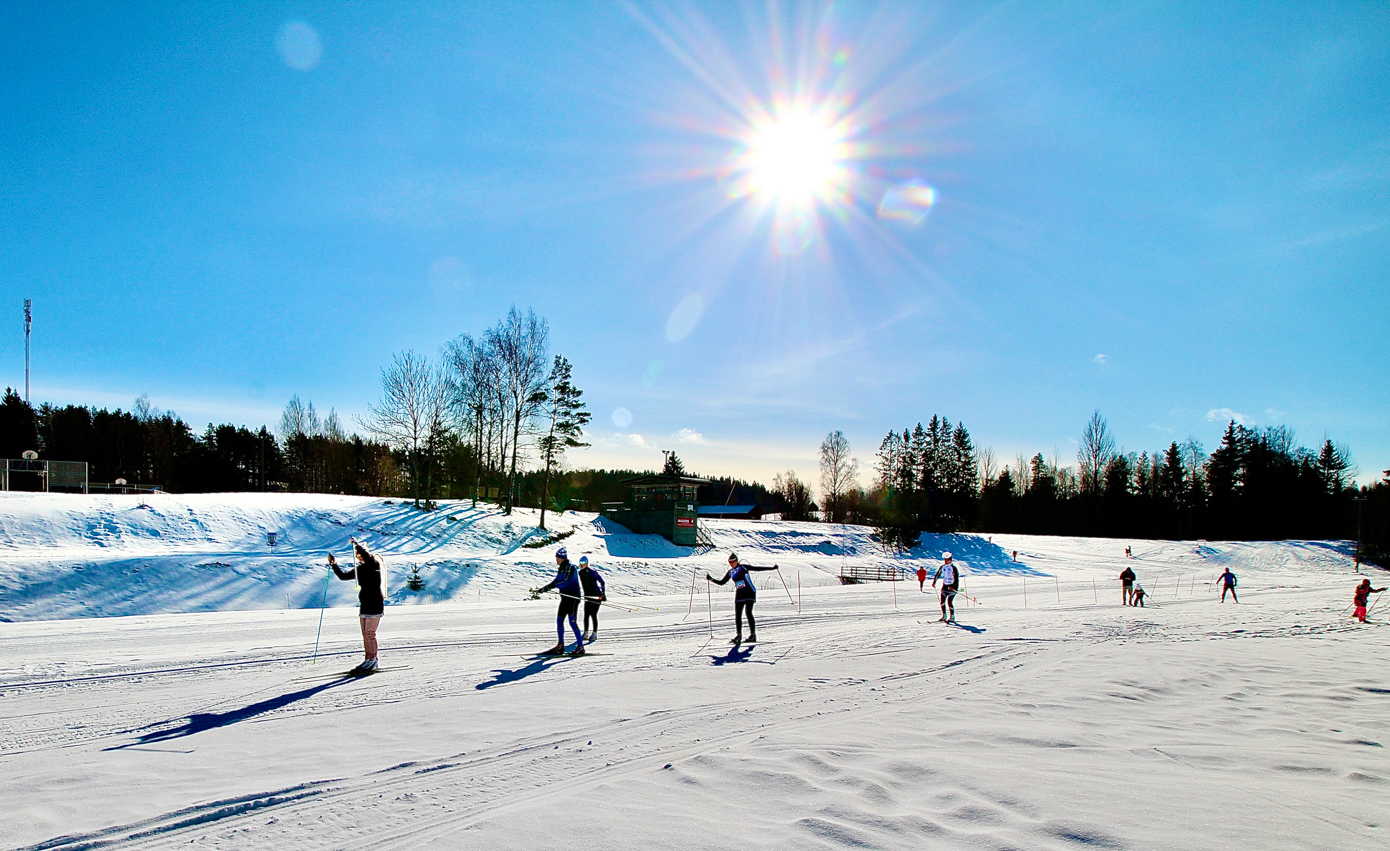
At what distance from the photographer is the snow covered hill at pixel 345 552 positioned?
2067 centimetres

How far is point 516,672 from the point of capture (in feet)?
32.9

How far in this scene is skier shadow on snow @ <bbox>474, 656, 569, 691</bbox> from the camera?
30.0 feet

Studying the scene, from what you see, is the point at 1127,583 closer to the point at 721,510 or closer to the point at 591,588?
the point at 591,588

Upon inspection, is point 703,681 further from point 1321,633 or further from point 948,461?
point 948,461

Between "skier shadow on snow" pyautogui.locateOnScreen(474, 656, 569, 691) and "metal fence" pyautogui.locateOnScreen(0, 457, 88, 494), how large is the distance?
38190 mm

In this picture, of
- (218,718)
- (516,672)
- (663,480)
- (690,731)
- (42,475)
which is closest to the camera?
(690,731)

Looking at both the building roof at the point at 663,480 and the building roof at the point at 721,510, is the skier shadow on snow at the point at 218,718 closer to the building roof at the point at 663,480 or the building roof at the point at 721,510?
the building roof at the point at 663,480

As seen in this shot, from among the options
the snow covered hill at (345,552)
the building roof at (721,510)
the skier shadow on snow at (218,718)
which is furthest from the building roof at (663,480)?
the building roof at (721,510)

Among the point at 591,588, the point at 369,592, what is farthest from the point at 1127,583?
the point at 369,592

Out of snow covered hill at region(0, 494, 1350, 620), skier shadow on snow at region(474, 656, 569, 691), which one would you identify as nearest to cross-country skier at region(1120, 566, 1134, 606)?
snow covered hill at region(0, 494, 1350, 620)

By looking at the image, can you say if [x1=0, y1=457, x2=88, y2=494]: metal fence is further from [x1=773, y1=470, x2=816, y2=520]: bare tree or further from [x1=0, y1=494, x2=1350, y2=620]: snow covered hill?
[x1=773, y1=470, x2=816, y2=520]: bare tree

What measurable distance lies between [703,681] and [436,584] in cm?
1854

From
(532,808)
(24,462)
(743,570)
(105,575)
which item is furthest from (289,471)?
(532,808)

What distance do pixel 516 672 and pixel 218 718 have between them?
3.80m
